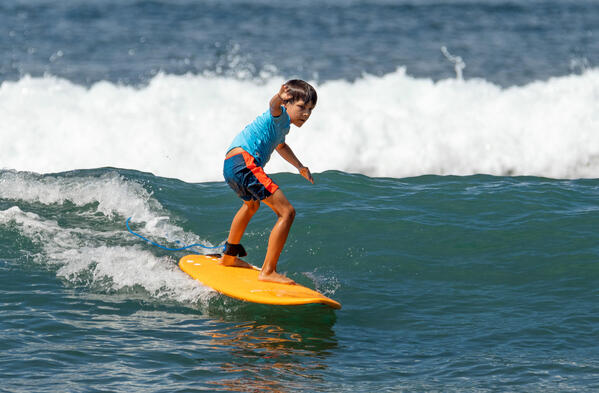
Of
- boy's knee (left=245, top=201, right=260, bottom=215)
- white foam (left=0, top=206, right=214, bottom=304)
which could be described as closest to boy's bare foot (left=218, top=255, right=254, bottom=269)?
white foam (left=0, top=206, right=214, bottom=304)

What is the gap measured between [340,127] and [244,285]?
6754mm

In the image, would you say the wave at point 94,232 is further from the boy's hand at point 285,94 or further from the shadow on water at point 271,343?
the boy's hand at point 285,94

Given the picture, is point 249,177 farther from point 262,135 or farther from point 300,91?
point 300,91

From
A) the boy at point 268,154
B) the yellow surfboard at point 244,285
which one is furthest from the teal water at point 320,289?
the boy at point 268,154

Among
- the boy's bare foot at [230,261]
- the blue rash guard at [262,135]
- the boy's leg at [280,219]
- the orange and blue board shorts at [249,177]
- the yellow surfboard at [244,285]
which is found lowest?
the yellow surfboard at [244,285]

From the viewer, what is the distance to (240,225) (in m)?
6.78

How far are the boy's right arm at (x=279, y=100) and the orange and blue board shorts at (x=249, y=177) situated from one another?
41 centimetres

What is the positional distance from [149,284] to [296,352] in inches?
70.8

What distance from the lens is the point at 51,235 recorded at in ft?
25.8

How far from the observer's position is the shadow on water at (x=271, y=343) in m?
4.97

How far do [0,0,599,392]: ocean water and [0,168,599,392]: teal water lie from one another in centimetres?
2

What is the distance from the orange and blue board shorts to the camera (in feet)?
20.1

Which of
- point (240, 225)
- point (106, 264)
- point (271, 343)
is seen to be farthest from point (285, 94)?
point (106, 264)

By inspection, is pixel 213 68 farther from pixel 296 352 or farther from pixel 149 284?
pixel 296 352
